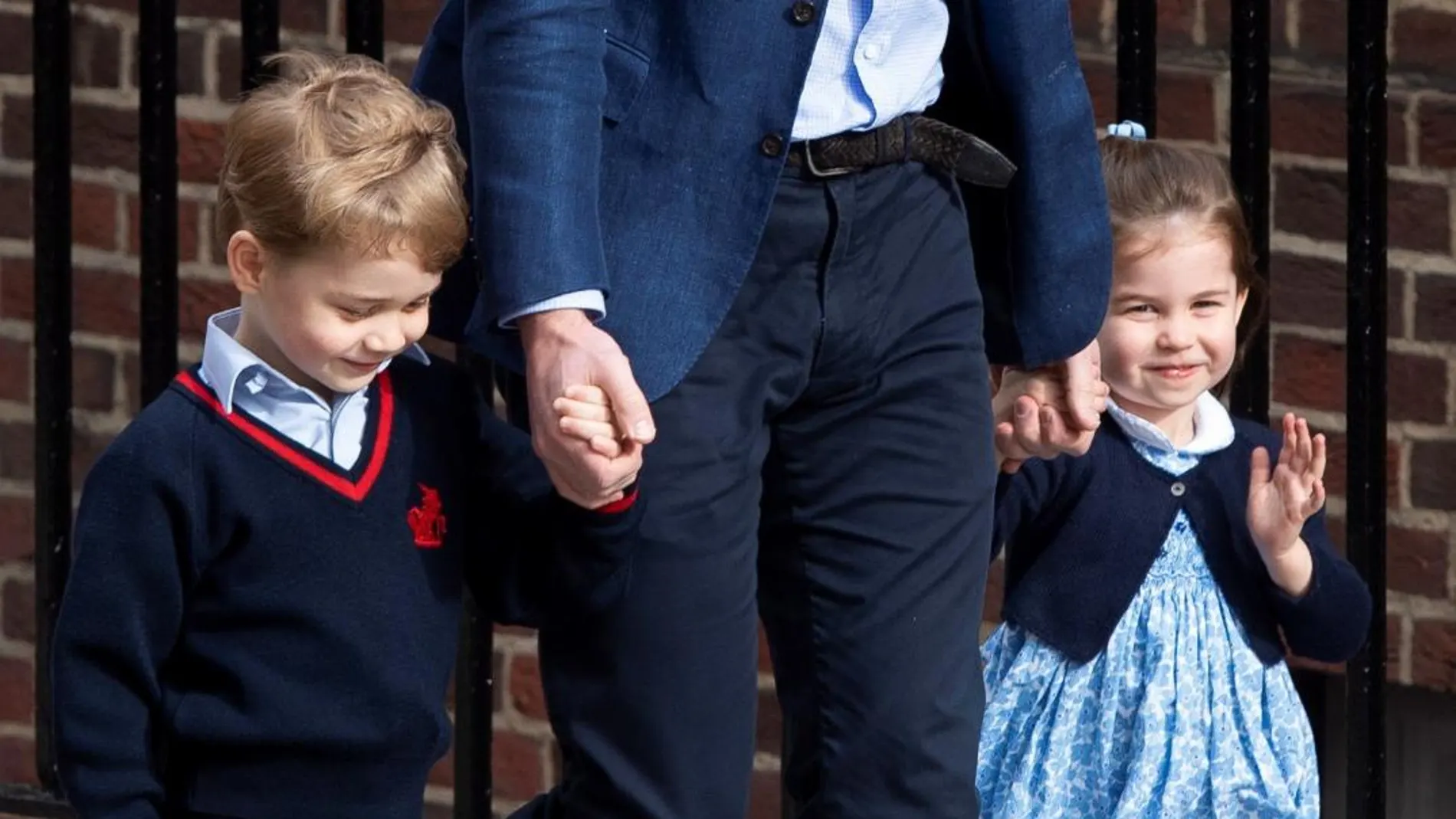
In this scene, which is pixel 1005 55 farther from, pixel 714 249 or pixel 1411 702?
pixel 1411 702

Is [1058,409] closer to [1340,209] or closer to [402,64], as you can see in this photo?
[1340,209]

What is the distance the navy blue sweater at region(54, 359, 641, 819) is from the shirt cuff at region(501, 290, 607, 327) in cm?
18

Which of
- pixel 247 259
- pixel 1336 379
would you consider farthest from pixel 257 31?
pixel 1336 379

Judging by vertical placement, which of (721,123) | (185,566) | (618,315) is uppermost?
(721,123)

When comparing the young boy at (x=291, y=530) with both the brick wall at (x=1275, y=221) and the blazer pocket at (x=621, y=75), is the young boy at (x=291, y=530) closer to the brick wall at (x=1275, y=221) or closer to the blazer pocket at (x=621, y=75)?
the blazer pocket at (x=621, y=75)

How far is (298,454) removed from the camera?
2.44 meters

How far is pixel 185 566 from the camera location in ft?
7.89

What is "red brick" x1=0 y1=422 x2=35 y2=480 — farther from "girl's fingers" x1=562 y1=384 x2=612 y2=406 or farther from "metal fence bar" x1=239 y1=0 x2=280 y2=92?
"girl's fingers" x1=562 y1=384 x2=612 y2=406

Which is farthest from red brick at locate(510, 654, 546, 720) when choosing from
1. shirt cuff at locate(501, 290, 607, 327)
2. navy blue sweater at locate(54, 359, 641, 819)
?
shirt cuff at locate(501, 290, 607, 327)

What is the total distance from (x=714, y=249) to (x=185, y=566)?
52cm

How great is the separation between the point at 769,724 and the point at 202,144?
1177 millimetres

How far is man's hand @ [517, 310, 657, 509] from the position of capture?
2.27 m

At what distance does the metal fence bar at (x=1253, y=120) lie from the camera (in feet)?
10.2

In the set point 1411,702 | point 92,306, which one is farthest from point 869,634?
point 92,306
